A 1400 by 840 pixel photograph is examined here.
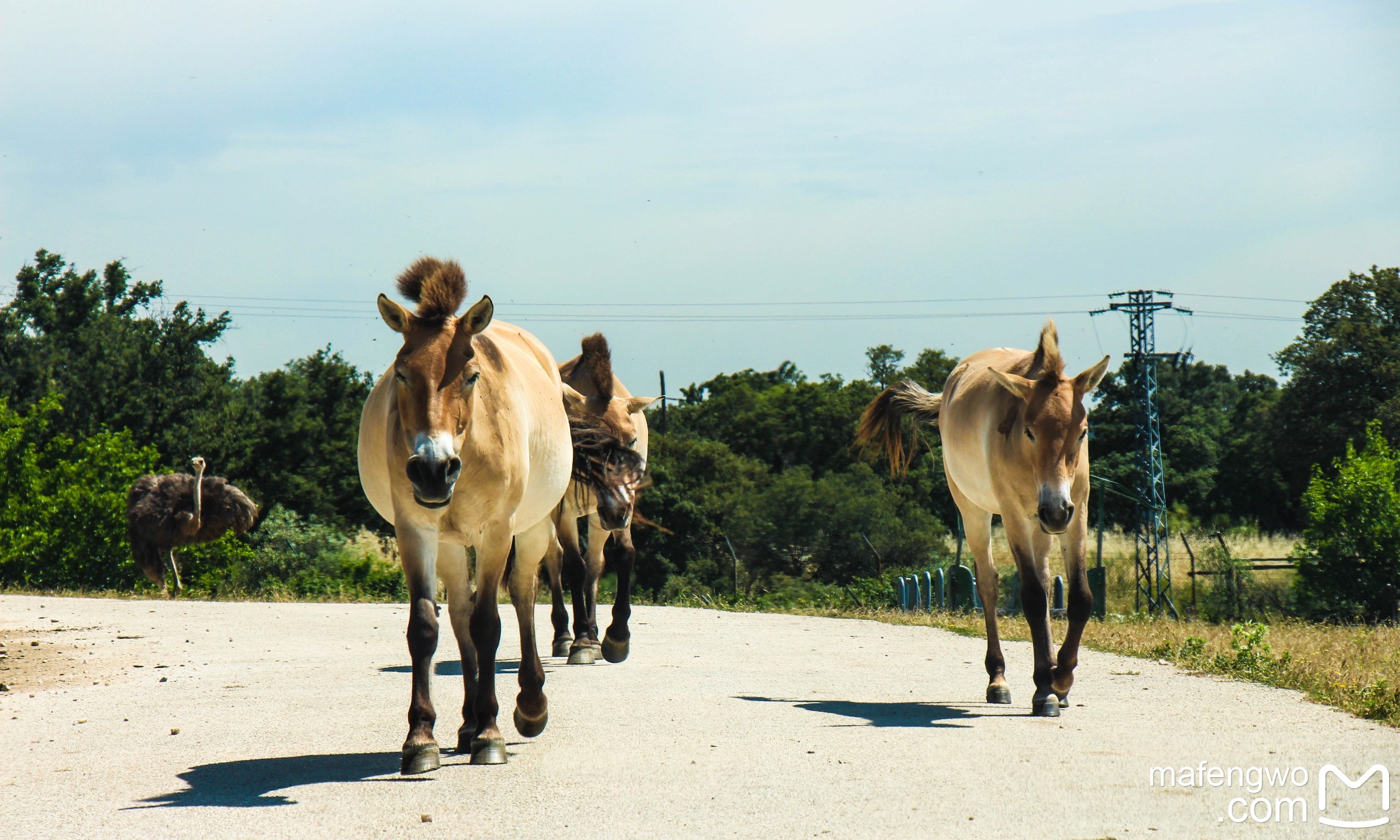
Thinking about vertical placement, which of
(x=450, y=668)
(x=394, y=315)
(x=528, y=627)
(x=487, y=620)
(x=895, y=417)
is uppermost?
(x=394, y=315)

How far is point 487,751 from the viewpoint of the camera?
5477 millimetres

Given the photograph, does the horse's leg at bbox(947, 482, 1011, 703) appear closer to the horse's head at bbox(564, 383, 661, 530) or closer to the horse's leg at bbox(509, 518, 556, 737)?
the horse's head at bbox(564, 383, 661, 530)

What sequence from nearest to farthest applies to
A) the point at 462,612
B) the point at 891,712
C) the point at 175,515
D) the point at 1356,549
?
1. the point at 462,612
2. the point at 891,712
3. the point at 175,515
4. the point at 1356,549

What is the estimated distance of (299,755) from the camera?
582cm

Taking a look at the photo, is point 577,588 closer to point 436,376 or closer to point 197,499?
point 436,376

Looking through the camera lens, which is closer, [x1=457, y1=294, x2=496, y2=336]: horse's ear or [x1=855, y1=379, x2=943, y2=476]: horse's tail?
[x1=457, y1=294, x2=496, y2=336]: horse's ear

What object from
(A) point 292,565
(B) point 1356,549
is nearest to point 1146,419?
(B) point 1356,549

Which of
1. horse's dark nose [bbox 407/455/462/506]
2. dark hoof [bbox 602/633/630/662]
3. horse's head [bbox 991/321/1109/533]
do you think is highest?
horse's head [bbox 991/321/1109/533]

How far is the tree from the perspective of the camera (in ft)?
163

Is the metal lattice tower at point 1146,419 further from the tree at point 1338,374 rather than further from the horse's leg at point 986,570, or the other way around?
the horse's leg at point 986,570

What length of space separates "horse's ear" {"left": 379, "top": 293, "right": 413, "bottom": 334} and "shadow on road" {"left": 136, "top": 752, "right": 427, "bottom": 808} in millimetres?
2050

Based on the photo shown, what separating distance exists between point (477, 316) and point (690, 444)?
4690 centimetres

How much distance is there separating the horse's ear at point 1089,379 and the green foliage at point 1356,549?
2209 centimetres

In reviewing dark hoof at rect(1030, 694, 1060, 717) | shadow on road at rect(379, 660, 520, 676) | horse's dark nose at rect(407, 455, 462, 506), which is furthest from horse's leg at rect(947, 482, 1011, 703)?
horse's dark nose at rect(407, 455, 462, 506)
